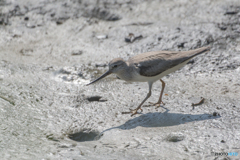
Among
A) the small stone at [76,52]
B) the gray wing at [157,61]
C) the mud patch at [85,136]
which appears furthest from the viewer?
the small stone at [76,52]

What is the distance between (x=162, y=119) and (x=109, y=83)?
163 cm

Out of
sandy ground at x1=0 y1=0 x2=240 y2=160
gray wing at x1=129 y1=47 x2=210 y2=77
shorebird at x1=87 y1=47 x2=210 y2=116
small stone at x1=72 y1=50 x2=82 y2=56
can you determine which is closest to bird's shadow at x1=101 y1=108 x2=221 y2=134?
sandy ground at x1=0 y1=0 x2=240 y2=160

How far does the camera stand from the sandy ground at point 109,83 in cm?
358

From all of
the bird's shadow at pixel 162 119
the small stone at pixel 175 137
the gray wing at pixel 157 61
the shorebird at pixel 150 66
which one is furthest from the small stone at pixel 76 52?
the small stone at pixel 175 137

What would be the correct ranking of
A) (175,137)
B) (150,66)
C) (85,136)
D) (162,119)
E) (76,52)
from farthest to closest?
(76,52), (150,66), (162,119), (85,136), (175,137)

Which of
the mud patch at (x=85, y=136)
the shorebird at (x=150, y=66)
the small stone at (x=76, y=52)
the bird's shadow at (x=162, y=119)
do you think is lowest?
the mud patch at (x=85, y=136)

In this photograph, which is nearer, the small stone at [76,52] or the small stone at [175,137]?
the small stone at [175,137]

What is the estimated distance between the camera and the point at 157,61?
4691 mm

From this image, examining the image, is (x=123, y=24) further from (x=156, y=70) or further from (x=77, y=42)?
(x=156, y=70)

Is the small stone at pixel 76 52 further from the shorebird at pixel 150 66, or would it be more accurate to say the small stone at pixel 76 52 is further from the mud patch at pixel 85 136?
the mud patch at pixel 85 136

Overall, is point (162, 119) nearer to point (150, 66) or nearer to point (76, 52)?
point (150, 66)

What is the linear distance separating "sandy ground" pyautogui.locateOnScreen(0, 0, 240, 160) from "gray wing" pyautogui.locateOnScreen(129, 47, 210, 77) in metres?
0.61

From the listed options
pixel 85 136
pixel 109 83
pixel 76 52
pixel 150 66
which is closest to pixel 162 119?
pixel 150 66

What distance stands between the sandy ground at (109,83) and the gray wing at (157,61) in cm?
61
